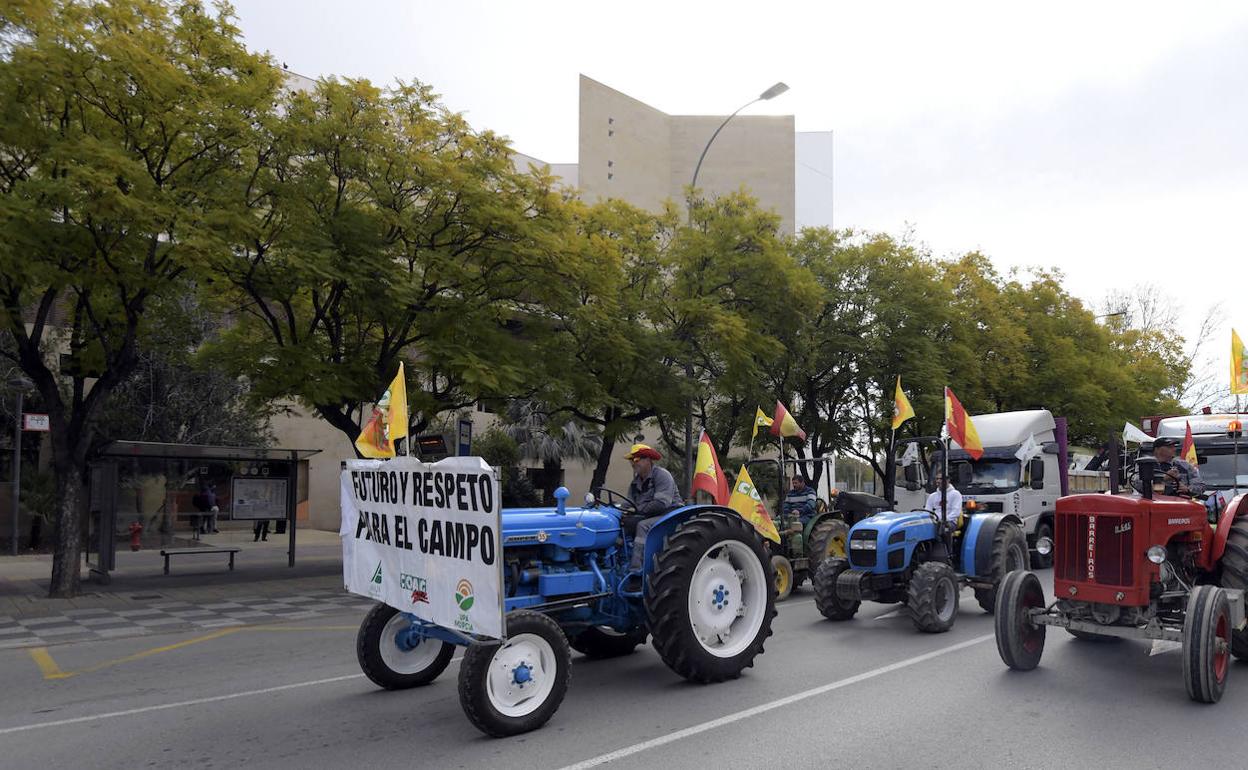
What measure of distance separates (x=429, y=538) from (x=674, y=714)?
212 cm

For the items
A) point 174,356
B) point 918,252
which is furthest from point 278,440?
point 918,252

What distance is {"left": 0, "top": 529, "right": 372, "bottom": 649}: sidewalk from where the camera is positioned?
1120 cm

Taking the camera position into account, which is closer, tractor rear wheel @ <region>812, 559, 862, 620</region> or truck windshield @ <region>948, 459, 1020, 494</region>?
→ tractor rear wheel @ <region>812, 559, 862, 620</region>

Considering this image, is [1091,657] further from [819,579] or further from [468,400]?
[468,400]

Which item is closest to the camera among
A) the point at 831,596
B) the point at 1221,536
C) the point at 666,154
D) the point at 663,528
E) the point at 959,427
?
the point at 663,528

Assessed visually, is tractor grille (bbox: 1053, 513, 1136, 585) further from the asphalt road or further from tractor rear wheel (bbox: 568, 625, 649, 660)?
tractor rear wheel (bbox: 568, 625, 649, 660)

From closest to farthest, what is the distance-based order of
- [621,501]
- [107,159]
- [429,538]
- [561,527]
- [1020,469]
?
[429,538] < [561,527] < [621,501] < [107,159] < [1020,469]

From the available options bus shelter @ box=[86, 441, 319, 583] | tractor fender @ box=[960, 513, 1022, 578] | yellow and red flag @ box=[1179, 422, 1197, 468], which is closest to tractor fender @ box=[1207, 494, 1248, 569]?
tractor fender @ box=[960, 513, 1022, 578]

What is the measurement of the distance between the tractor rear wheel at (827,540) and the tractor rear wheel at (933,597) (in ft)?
8.02

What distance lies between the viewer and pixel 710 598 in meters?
7.38

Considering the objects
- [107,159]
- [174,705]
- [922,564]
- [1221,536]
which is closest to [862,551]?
[922,564]

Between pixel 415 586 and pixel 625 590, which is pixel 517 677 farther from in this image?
pixel 625 590

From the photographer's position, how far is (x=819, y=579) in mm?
10516

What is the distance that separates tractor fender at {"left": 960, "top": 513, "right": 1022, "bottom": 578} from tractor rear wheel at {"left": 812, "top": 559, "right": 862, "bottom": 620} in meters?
1.40
